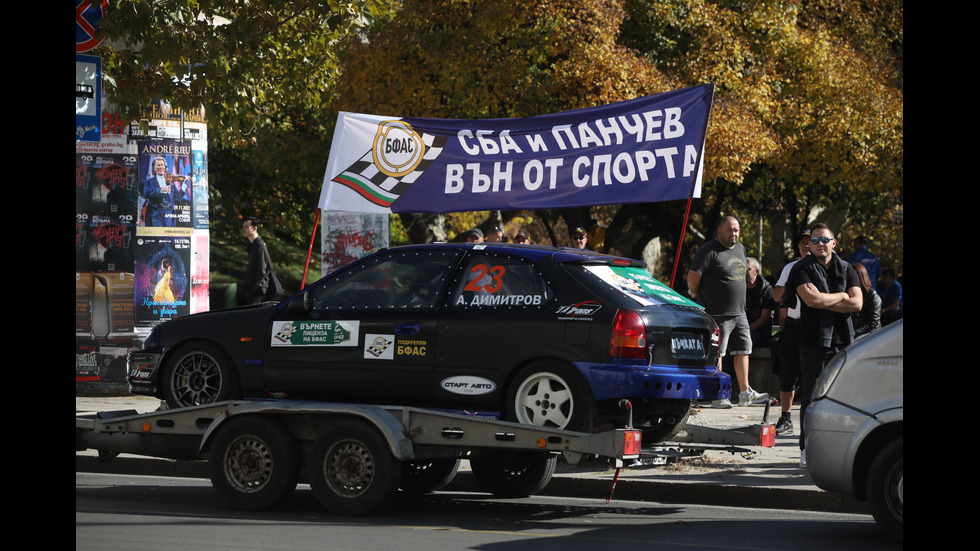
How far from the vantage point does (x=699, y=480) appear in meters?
9.20

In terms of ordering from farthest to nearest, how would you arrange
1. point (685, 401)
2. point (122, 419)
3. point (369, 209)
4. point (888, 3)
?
point (888, 3)
point (369, 209)
point (122, 419)
point (685, 401)

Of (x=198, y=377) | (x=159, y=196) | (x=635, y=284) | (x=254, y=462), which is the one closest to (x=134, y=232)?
(x=159, y=196)

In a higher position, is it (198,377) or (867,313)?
(867,313)

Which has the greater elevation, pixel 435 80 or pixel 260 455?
pixel 435 80

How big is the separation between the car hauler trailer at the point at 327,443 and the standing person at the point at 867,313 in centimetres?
451

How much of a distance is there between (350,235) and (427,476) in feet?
25.2

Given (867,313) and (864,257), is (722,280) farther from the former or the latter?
(864,257)

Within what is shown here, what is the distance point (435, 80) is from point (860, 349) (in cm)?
1751

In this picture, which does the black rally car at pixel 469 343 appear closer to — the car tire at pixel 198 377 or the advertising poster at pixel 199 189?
the car tire at pixel 198 377

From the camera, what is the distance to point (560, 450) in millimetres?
7402

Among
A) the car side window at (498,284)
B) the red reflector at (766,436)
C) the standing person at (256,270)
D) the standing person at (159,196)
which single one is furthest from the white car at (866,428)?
the standing person at (159,196)

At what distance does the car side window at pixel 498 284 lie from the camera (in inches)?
321
